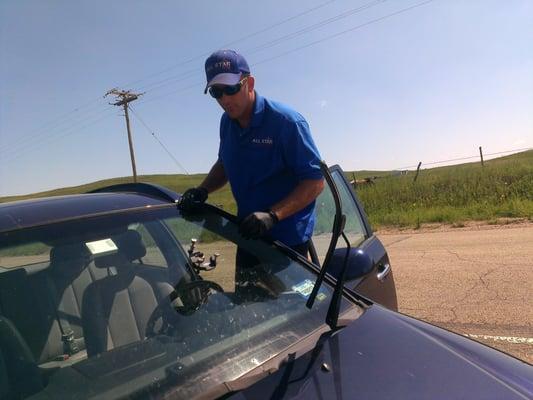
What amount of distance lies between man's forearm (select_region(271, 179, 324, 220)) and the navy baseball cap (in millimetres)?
619

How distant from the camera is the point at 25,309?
1.76 meters

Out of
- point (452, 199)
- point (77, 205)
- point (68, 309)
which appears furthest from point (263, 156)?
point (452, 199)

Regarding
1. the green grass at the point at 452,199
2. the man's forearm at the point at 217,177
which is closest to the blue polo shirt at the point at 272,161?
the man's forearm at the point at 217,177

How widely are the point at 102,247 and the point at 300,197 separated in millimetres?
976

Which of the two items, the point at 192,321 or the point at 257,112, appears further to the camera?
the point at 257,112

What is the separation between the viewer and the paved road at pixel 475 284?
4.27 metres

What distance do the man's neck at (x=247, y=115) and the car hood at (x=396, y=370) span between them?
4.30 ft

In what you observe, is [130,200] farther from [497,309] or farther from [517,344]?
[497,309]

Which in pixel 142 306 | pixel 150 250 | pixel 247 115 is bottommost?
pixel 142 306

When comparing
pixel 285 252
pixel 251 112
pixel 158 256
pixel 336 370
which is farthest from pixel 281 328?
pixel 251 112

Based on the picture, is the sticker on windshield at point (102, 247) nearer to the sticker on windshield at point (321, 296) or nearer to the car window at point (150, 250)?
the car window at point (150, 250)

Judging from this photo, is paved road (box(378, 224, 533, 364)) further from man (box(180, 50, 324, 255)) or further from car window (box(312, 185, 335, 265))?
man (box(180, 50, 324, 255))

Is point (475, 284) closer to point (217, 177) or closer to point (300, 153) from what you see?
point (217, 177)

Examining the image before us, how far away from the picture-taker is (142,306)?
199cm
